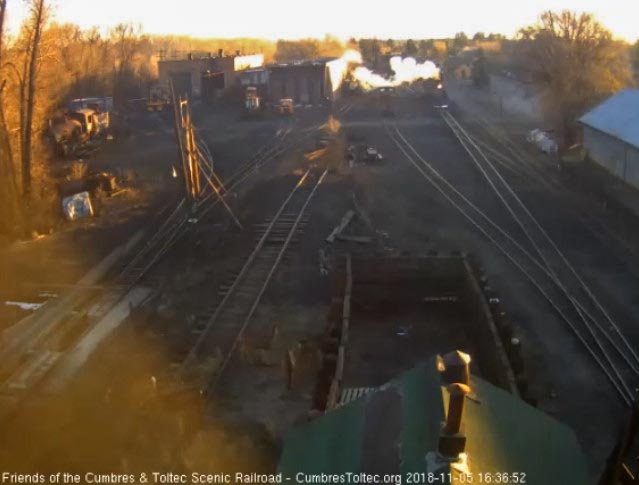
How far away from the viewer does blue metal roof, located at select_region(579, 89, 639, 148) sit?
67.3 ft

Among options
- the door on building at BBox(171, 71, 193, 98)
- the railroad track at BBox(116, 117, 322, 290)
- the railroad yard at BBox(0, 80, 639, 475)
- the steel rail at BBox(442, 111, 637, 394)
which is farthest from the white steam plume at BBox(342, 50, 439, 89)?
the railroad yard at BBox(0, 80, 639, 475)

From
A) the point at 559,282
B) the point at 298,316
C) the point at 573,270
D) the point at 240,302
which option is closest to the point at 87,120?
the point at 240,302

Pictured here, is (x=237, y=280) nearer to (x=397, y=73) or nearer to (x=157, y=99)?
(x=157, y=99)

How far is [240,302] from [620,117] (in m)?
15.2

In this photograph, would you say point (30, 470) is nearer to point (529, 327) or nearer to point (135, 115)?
point (529, 327)

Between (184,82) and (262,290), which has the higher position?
(184,82)

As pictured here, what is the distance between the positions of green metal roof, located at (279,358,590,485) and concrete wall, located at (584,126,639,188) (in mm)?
16746

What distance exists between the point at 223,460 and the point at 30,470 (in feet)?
6.64

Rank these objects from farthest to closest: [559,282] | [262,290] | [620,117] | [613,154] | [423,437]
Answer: [620,117], [613,154], [559,282], [262,290], [423,437]

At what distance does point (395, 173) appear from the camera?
24.3 meters

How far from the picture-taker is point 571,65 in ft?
99.0

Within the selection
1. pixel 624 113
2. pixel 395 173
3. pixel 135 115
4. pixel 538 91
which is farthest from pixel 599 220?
pixel 135 115

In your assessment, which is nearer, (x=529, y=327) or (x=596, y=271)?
(x=529, y=327)

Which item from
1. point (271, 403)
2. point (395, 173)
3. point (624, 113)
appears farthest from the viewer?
point (395, 173)
